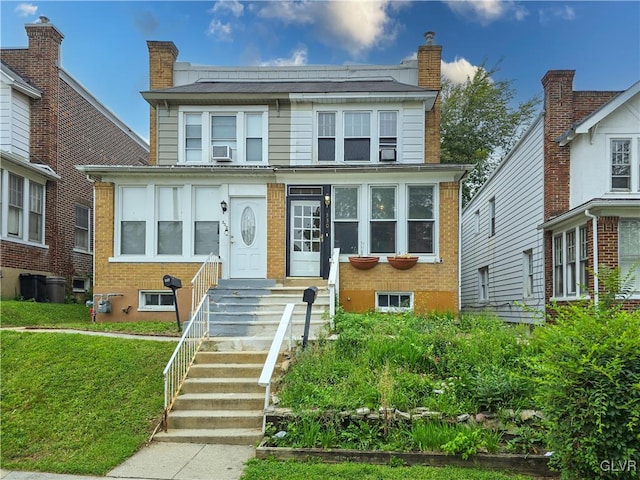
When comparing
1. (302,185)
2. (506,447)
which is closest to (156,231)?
(302,185)

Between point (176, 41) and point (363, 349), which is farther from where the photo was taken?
point (176, 41)

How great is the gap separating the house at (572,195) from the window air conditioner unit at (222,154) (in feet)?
28.8

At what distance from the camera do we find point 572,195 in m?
14.2

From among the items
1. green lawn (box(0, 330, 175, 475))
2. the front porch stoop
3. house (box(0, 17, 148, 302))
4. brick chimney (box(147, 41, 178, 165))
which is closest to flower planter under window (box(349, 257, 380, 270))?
the front porch stoop

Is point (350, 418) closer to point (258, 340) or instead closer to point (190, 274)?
point (258, 340)

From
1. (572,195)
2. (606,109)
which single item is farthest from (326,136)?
(606,109)

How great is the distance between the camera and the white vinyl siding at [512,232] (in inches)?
608

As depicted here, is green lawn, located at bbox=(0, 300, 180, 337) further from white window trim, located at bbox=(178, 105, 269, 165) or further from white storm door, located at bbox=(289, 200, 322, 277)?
white window trim, located at bbox=(178, 105, 269, 165)

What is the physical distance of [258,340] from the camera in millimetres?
9117

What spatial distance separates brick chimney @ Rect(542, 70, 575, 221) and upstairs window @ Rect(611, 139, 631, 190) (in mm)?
1129

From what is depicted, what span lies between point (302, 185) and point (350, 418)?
8.29 meters

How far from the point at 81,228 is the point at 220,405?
14189 millimetres

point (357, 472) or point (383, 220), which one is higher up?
point (383, 220)

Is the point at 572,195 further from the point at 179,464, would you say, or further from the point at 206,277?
the point at 179,464
